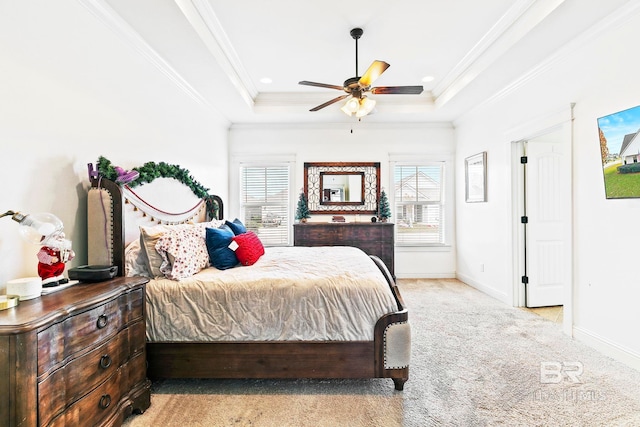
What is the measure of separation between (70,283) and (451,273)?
16.9 ft

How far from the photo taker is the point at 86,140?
2.12m

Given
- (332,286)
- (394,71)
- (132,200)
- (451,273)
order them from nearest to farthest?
(332,286), (132,200), (394,71), (451,273)

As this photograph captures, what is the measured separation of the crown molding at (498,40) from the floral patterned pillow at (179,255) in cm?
326

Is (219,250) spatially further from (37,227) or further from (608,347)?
(608,347)

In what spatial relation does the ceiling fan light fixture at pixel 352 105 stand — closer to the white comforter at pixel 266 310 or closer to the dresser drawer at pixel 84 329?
the white comforter at pixel 266 310

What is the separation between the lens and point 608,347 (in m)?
2.55

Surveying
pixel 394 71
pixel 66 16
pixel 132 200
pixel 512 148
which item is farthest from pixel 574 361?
pixel 66 16

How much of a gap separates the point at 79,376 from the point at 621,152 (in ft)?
12.4

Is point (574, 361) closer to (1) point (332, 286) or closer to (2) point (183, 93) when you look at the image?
(1) point (332, 286)

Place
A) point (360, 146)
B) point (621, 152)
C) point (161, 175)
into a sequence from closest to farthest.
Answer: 1. point (621, 152)
2. point (161, 175)
3. point (360, 146)

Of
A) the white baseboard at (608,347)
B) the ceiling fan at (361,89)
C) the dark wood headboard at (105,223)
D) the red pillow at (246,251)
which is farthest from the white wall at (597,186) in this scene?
the dark wood headboard at (105,223)

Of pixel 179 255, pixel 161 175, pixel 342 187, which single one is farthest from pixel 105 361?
pixel 342 187

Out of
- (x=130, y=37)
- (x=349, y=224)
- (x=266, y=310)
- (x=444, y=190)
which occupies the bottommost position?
(x=266, y=310)

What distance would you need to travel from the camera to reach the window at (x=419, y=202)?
17.6 feet
